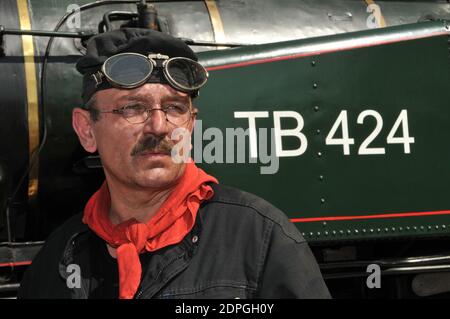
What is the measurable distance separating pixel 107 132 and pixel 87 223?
0.91ft

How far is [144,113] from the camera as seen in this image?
5.87 feet

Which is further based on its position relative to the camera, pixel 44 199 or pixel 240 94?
pixel 44 199

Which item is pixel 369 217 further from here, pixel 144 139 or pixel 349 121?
pixel 144 139

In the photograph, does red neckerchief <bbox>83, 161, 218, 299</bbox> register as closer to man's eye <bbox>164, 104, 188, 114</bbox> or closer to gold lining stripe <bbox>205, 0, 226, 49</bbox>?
man's eye <bbox>164, 104, 188, 114</bbox>

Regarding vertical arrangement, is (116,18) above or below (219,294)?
above

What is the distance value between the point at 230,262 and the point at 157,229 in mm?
245

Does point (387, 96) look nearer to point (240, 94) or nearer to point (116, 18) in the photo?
point (240, 94)

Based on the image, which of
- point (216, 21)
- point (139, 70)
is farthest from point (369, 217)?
point (139, 70)

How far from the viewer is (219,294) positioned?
1562mm

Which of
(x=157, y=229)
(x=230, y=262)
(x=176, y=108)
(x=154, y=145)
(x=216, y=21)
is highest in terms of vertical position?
(x=216, y=21)

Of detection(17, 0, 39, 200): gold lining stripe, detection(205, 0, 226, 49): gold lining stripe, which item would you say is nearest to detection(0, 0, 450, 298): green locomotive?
detection(17, 0, 39, 200): gold lining stripe

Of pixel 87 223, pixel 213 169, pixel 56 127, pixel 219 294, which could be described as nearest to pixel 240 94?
pixel 213 169

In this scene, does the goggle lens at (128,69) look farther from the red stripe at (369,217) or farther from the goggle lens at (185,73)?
the red stripe at (369,217)
